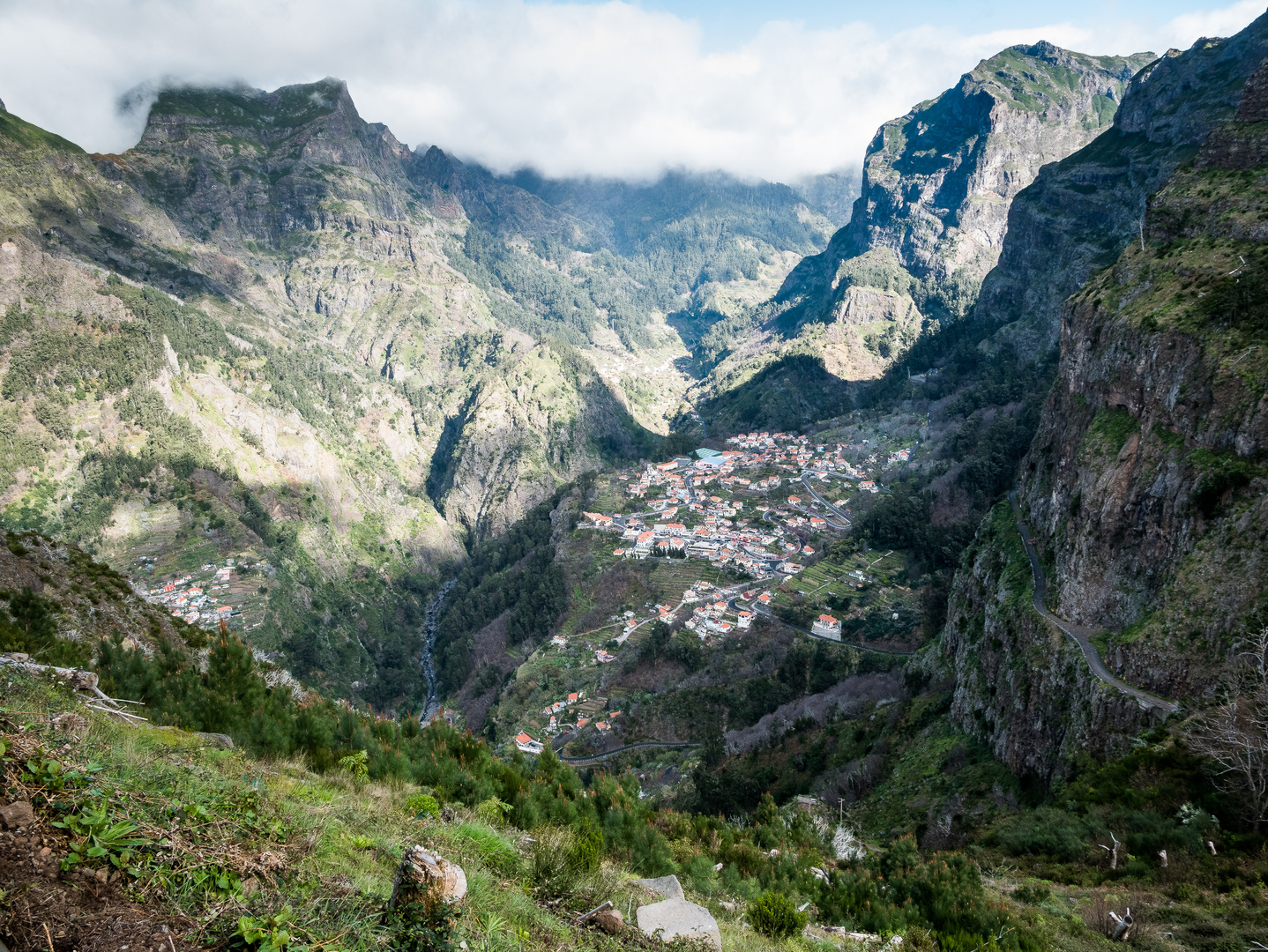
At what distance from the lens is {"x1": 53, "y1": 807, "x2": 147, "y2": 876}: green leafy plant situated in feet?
12.3

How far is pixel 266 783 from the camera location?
777 cm

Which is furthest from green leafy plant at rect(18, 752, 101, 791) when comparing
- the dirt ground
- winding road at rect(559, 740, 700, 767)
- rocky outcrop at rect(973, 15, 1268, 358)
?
rocky outcrop at rect(973, 15, 1268, 358)

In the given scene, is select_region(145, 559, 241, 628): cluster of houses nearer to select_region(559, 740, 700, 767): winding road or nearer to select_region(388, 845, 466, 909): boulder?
select_region(559, 740, 700, 767): winding road

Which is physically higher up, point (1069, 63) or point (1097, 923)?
point (1069, 63)

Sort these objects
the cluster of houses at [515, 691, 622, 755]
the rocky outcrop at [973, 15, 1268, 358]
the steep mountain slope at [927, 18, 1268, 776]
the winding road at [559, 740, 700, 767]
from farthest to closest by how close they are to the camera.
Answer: the rocky outcrop at [973, 15, 1268, 358] < the cluster of houses at [515, 691, 622, 755] < the winding road at [559, 740, 700, 767] < the steep mountain slope at [927, 18, 1268, 776]

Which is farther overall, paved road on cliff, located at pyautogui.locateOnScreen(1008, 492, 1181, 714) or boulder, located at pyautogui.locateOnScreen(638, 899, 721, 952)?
paved road on cliff, located at pyautogui.locateOnScreen(1008, 492, 1181, 714)

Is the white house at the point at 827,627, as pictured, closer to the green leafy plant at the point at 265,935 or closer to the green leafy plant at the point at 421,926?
the green leafy plant at the point at 421,926


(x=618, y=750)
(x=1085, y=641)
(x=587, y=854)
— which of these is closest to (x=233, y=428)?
Result: (x=618, y=750)

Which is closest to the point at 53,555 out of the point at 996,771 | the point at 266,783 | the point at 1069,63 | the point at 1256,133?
the point at 266,783

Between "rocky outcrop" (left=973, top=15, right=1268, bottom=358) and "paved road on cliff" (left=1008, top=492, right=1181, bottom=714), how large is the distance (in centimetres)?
7216

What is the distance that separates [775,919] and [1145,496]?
86.1 feet

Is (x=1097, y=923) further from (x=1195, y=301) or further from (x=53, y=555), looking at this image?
(x=1195, y=301)

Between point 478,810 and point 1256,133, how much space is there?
54626mm

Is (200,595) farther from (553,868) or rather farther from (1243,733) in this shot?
(1243,733)
